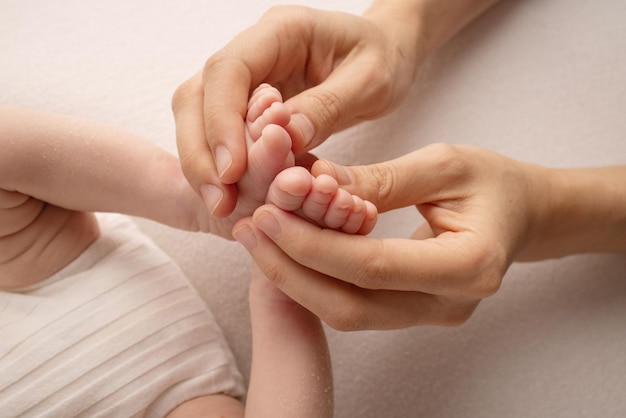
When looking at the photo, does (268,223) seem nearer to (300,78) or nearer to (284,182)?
(284,182)

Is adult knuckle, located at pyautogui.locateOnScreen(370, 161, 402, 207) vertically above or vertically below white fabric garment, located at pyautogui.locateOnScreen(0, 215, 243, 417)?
above

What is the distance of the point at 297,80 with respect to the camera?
891 mm

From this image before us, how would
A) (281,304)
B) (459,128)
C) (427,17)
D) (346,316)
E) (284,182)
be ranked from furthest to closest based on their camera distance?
(459,128) → (427,17) → (281,304) → (346,316) → (284,182)

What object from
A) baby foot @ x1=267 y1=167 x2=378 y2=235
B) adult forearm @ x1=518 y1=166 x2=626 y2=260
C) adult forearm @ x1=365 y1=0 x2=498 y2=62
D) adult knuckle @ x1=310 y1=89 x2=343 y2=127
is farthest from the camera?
adult forearm @ x1=365 y1=0 x2=498 y2=62

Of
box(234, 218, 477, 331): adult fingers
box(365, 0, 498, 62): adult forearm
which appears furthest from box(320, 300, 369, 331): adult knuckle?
box(365, 0, 498, 62): adult forearm

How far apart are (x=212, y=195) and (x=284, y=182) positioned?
13cm

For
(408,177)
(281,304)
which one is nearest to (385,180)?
(408,177)

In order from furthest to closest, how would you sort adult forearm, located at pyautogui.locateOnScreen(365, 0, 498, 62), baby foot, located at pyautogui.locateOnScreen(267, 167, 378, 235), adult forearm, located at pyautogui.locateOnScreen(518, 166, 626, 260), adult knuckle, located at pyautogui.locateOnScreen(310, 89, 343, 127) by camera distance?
adult forearm, located at pyautogui.locateOnScreen(365, 0, 498, 62), adult forearm, located at pyautogui.locateOnScreen(518, 166, 626, 260), adult knuckle, located at pyautogui.locateOnScreen(310, 89, 343, 127), baby foot, located at pyautogui.locateOnScreen(267, 167, 378, 235)

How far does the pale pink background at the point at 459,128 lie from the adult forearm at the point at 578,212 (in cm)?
11

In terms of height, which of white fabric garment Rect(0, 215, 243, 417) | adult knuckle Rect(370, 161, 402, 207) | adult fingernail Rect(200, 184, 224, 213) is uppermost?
adult knuckle Rect(370, 161, 402, 207)

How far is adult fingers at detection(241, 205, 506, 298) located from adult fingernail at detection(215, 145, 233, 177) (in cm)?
6

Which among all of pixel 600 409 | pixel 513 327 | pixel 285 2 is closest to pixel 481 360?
pixel 513 327

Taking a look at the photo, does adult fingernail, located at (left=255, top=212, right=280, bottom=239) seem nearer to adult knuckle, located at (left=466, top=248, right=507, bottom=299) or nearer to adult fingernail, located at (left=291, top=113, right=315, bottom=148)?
adult fingernail, located at (left=291, top=113, right=315, bottom=148)

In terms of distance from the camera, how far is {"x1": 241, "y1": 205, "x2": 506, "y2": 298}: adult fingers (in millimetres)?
637
